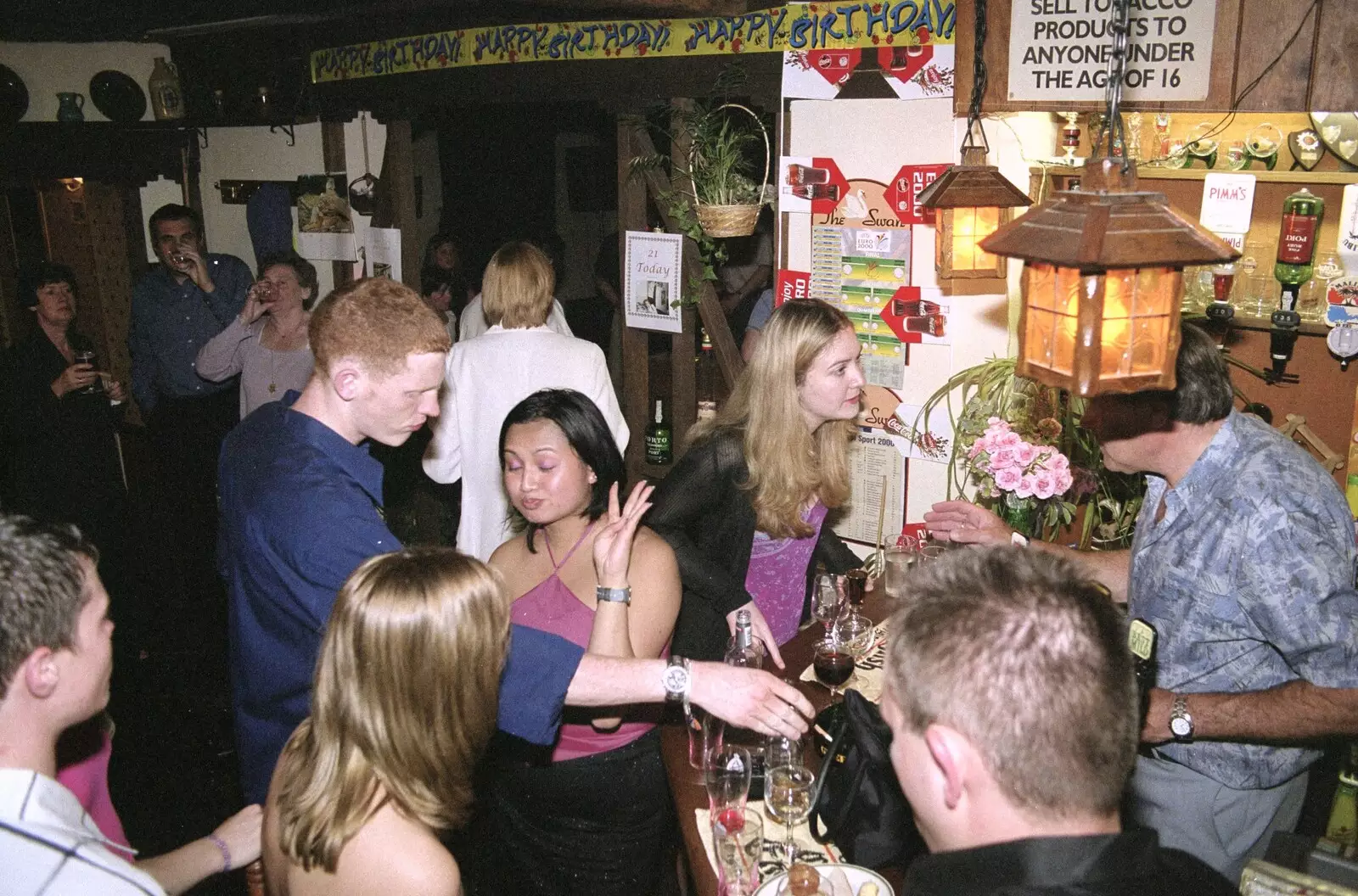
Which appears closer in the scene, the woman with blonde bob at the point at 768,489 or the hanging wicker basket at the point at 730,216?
the woman with blonde bob at the point at 768,489

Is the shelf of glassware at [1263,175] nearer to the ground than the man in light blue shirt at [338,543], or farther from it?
farther from it

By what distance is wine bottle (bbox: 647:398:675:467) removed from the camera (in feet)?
17.4

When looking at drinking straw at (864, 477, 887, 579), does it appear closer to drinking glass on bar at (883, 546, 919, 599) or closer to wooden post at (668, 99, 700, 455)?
drinking glass on bar at (883, 546, 919, 599)

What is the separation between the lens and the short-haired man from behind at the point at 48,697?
149 cm

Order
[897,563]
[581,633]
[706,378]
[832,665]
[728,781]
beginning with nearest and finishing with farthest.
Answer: [728,781] → [832,665] → [581,633] → [897,563] → [706,378]

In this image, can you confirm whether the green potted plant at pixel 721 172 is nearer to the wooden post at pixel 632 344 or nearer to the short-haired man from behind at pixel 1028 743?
the wooden post at pixel 632 344

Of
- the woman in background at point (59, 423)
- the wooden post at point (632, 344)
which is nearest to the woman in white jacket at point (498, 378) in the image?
the wooden post at point (632, 344)

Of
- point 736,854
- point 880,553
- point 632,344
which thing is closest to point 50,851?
point 736,854

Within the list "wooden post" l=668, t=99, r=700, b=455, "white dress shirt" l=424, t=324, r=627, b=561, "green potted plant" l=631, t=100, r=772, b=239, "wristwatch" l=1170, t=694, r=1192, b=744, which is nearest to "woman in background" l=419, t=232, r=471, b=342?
"wooden post" l=668, t=99, r=700, b=455

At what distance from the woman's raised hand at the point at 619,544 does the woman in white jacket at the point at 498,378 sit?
158 centimetres

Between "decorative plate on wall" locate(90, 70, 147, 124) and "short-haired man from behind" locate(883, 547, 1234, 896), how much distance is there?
7.68 metres

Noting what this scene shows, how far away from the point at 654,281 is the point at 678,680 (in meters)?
3.02

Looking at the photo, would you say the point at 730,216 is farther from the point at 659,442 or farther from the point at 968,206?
the point at 968,206

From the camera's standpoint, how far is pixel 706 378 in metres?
5.39
